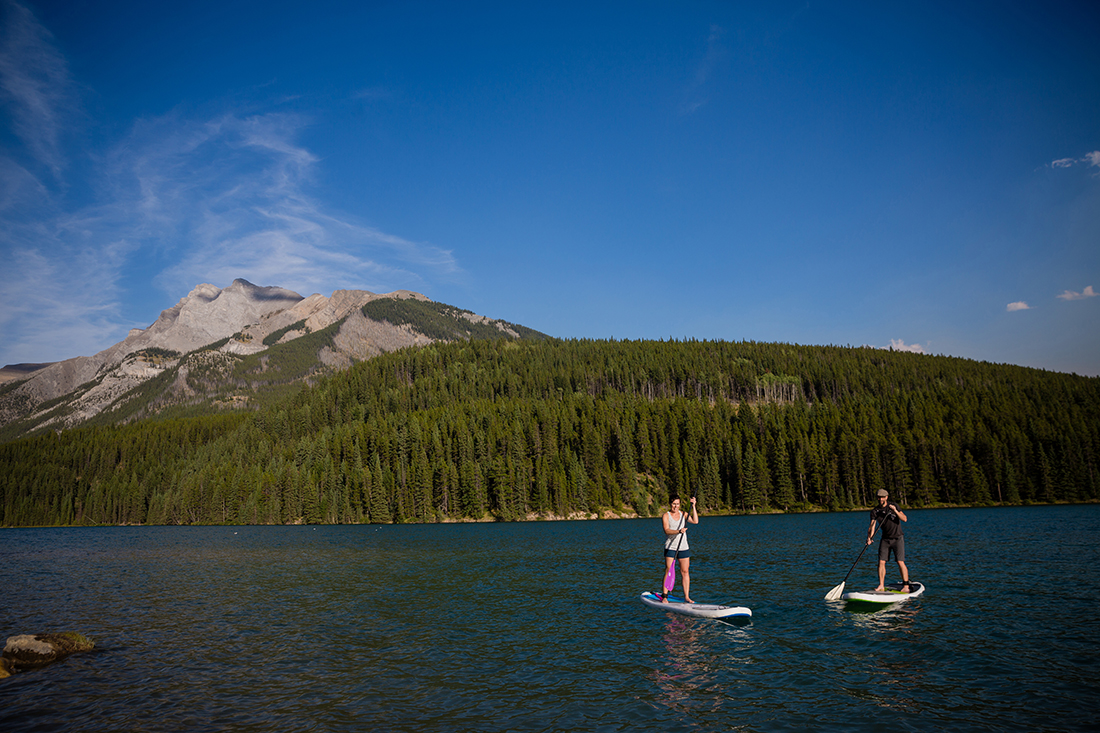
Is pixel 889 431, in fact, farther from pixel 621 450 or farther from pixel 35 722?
pixel 35 722

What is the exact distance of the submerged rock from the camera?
22172 mm

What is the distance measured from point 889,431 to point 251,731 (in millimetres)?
163069

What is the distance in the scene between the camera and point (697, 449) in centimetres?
15250

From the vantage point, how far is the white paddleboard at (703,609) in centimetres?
2466

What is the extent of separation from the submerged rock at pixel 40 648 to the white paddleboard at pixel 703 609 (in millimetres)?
23899

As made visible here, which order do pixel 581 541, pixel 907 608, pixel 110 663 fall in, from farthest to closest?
pixel 581 541 < pixel 907 608 < pixel 110 663

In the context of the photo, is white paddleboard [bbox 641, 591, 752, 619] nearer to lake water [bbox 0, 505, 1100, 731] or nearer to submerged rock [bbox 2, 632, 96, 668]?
lake water [bbox 0, 505, 1100, 731]

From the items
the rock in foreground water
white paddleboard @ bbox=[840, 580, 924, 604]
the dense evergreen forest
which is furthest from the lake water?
the dense evergreen forest

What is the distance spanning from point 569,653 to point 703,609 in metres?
7.34

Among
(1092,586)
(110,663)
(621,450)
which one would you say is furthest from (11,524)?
(1092,586)

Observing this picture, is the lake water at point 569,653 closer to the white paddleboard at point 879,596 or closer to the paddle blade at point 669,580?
the white paddleboard at point 879,596

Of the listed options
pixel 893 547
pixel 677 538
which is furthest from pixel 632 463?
pixel 677 538

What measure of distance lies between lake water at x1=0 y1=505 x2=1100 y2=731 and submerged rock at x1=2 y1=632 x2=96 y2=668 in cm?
70

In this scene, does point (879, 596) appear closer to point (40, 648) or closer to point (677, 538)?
point (677, 538)
